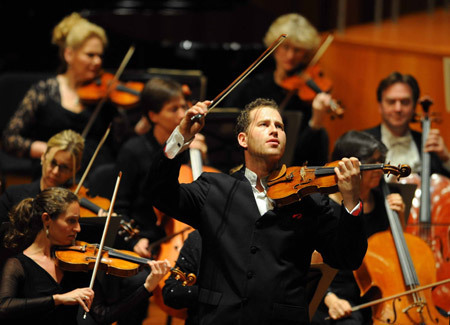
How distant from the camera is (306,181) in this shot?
2.15 meters

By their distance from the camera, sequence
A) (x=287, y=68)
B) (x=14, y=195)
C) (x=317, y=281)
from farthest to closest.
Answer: (x=287, y=68)
(x=14, y=195)
(x=317, y=281)

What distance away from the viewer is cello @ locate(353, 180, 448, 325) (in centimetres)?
270

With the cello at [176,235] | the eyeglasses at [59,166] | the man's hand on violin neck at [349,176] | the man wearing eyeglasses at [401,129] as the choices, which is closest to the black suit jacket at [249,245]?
the man's hand on violin neck at [349,176]

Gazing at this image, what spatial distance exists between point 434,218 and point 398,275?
51 centimetres

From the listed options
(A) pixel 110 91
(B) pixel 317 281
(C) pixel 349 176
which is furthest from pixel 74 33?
(C) pixel 349 176

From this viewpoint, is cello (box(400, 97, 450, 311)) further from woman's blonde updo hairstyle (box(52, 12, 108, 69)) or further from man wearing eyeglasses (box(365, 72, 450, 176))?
woman's blonde updo hairstyle (box(52, 12, 108, 69))

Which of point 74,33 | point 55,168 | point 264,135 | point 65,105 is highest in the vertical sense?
point 74,33

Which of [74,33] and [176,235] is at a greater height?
[74,33]

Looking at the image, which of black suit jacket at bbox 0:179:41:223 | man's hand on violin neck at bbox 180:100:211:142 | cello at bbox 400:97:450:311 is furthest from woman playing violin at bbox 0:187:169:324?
cello at bbox 400:97:450:311

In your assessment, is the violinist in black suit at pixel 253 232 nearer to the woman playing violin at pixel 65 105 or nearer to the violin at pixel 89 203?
the violin at pixel 89 203

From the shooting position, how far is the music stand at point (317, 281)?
102 inches

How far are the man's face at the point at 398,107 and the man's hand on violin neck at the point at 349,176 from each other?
1.49 m

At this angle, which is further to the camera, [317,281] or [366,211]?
[366,211]

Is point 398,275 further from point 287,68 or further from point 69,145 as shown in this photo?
point 287,68
